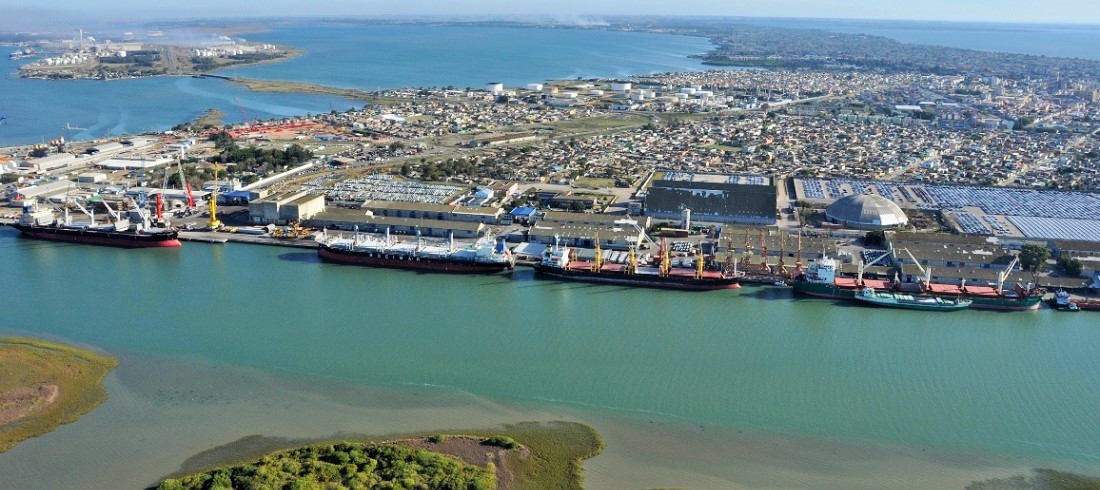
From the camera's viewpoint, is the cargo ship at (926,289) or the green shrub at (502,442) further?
the cargo ship at (926,289)

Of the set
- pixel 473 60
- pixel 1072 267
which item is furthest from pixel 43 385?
pixel 473 60

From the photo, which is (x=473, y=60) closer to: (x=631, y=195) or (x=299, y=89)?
(x=299, y=89)

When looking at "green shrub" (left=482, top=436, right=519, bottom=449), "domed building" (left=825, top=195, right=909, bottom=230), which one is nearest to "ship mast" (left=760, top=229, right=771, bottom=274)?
"domed building" (left=825, top=195, right=909, bottom=230)

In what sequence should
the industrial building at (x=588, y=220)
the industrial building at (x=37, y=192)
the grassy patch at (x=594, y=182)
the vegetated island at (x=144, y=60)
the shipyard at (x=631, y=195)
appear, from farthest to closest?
the vegetated island at (x=144, y=60)
the grassy patch at (x=594, y=182)
the industrial building at (x=37, y=192)
the industrial building at (x=588, y=220)
the shipyard at (x=631, y=195)

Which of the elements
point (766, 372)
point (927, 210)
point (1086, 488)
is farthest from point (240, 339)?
point (927, 210)

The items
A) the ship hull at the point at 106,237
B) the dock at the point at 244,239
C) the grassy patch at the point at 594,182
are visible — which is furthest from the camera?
the grassy patch at the point at 594,182

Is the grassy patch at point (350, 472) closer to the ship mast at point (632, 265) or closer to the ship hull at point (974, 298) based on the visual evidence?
the ship mast at point (632, 265)

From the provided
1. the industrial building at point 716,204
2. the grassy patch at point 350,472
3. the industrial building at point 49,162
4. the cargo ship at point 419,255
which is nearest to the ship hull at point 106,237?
the cargo ship at point 419,255
